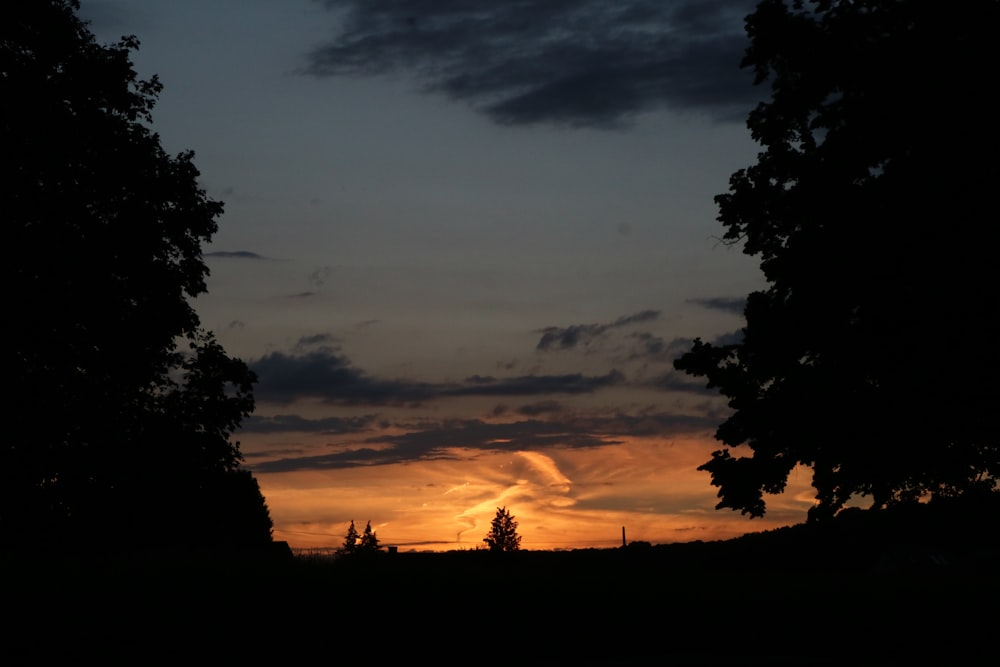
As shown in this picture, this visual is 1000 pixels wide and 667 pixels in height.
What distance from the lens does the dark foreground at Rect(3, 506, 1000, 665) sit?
33.2 feet

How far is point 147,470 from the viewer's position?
25.0 metres

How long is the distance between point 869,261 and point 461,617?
14524 mm

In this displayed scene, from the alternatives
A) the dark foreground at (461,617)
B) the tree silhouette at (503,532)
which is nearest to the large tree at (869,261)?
the dark foreground at (461,617)

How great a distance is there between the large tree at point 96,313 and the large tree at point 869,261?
37.2 feet

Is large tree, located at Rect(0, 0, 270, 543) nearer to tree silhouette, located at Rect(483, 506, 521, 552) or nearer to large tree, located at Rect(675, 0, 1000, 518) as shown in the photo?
large tree, located at Rect(675, 0, 1000, 518)

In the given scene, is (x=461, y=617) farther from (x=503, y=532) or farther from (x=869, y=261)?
(x=503, y=532)

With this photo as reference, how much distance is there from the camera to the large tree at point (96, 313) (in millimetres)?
24219

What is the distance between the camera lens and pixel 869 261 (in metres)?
22.4

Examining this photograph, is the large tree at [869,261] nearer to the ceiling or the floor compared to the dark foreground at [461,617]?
nearer to the ceiling

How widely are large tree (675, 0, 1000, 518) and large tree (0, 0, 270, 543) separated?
11330mm

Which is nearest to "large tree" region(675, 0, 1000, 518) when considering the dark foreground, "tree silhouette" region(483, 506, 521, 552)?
the dark foreground

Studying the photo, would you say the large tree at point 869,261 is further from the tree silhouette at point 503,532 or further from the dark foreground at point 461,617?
the tree silhouette at point 503,532

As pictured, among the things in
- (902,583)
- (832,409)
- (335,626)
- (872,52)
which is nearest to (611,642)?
(335,626)

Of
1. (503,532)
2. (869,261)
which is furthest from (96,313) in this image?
(503,532)
